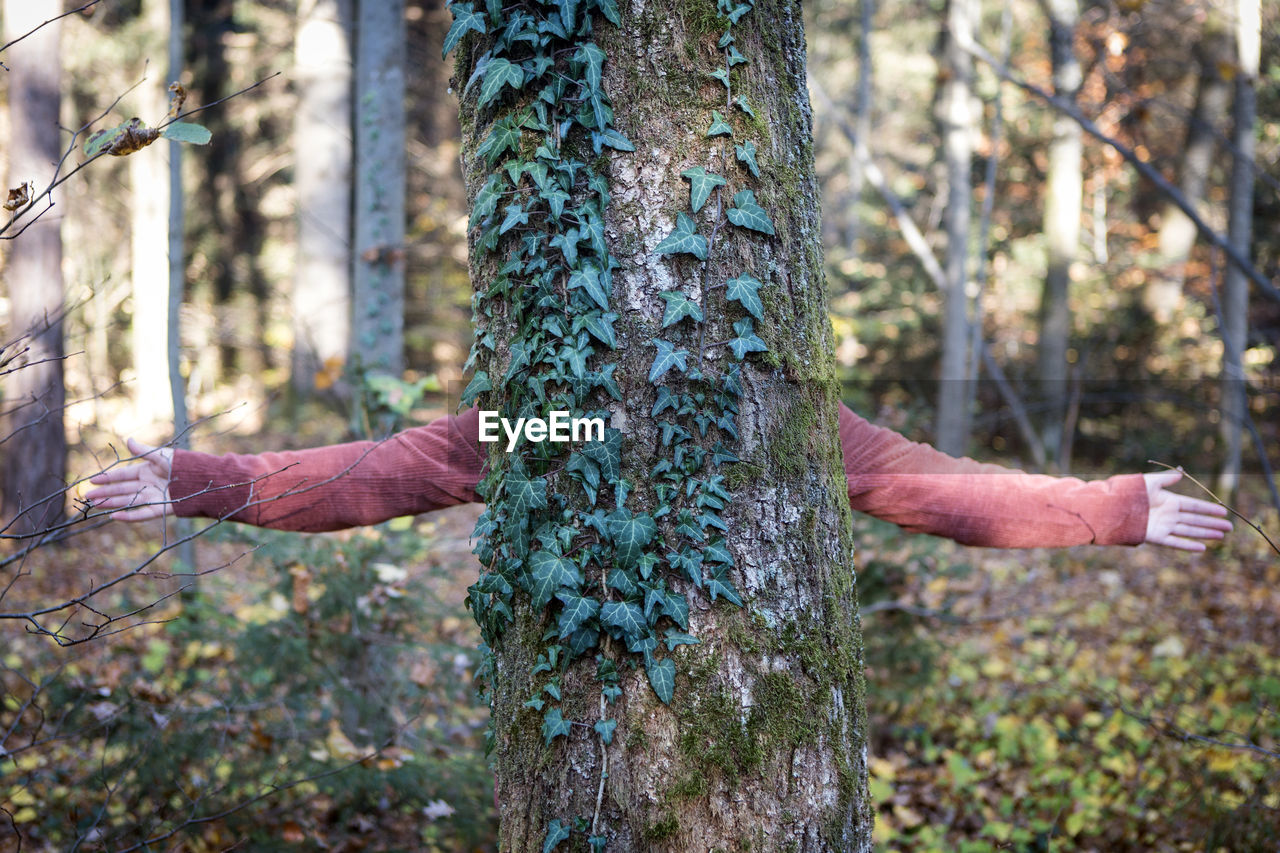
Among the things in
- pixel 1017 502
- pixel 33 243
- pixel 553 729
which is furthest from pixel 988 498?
pixel 33 243

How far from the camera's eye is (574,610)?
1654 millimetres

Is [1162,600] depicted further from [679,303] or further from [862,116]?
[862,116]

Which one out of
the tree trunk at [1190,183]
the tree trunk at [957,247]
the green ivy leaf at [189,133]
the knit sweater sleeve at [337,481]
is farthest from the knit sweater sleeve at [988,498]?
the tree trunk at [1190,183]

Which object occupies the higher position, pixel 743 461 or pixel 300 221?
pixel 300 221

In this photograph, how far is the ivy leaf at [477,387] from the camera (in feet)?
6.03

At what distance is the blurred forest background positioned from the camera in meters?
3.59

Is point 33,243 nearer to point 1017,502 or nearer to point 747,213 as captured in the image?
point 747,213

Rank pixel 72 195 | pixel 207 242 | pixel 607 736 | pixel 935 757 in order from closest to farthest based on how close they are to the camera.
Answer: pixel 607 736
pixel 935 757
pixel 72 195
pixel 207 242

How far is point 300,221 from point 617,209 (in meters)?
11.0

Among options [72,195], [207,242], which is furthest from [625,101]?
[207,242]

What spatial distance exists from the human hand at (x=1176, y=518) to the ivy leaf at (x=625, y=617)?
146 centimetres

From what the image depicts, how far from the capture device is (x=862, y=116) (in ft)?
45.9

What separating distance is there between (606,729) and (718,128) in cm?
Result: 122

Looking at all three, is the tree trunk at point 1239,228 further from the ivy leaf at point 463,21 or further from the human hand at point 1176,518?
the ivy leaf at point 463,21
